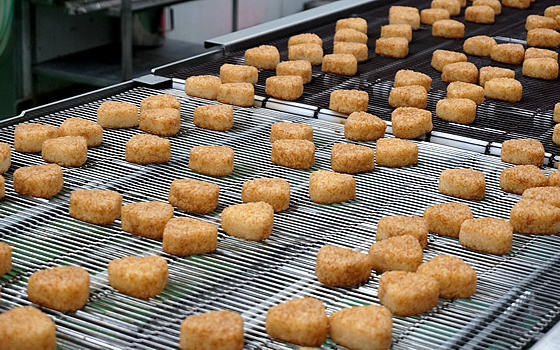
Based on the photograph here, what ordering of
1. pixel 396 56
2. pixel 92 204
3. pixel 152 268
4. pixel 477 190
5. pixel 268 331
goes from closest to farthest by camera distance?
pixel 268 331 < pixel 152 268 < pixel 92 204 < pixel 477 190 < pixel 396 56

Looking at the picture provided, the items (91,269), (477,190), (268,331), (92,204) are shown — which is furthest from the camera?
(477,190)

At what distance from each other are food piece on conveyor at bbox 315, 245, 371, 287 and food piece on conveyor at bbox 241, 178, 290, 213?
43 cm

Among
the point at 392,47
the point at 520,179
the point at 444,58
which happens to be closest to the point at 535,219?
the point at 520,179

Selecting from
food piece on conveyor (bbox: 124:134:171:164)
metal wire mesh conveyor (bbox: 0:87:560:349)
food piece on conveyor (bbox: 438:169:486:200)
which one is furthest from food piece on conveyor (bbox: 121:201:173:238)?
food piece on conveyor (bbox: 438:169:486:200)

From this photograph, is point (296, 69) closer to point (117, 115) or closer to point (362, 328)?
point (117, 115)

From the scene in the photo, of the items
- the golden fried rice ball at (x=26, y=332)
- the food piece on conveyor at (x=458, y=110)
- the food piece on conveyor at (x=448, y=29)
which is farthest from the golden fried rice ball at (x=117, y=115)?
the food piece on conveyor at (x=448, y=29)

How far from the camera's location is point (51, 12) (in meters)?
6.42

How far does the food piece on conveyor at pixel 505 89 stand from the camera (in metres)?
3.85

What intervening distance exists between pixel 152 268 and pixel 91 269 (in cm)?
25

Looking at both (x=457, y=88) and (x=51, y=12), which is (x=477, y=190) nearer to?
(x=457, y=88)

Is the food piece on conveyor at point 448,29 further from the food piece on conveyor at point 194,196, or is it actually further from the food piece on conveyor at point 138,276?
the food piece on conveyor at point 138,276

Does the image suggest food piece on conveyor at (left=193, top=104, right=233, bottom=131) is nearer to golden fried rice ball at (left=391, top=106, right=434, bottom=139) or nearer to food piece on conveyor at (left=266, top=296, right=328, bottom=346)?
golden fried rice ball at (left=391, top=106, right=434, bottom=139)

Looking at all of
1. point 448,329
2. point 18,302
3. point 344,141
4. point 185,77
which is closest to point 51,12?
point 185,77

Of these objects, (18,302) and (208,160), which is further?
(208,160)
